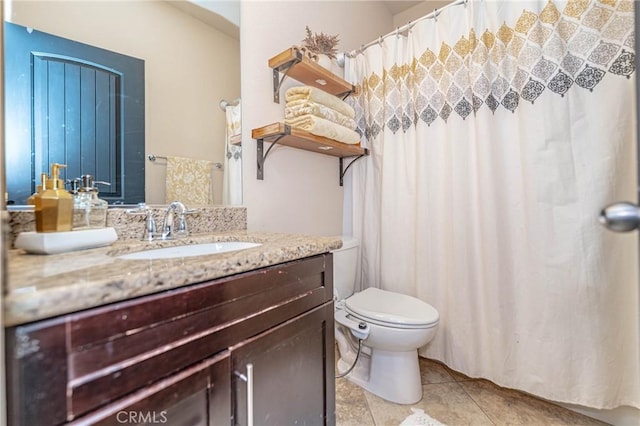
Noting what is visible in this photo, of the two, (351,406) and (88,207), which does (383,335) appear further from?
(88,207)

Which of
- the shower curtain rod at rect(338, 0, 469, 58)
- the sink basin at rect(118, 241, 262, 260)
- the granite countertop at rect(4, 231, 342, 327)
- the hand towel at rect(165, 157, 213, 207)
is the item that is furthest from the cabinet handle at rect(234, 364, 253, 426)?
the shower curtain rod at rect(338, 0, 469, 58)

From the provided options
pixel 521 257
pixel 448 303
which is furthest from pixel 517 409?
pixel 521 257

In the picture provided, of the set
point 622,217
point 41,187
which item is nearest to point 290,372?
point 622,217

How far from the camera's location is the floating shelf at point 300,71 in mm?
1300

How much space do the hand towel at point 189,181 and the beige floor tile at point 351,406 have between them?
1123 millimetres

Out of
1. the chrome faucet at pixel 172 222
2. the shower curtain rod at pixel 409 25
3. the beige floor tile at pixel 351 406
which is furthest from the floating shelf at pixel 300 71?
the beige floor tile at pixel 351 406

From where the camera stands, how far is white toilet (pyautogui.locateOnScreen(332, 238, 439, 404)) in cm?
121

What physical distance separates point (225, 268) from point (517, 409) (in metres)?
1.54

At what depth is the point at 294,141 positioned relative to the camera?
140cm

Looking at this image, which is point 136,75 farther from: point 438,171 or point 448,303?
point 448,303

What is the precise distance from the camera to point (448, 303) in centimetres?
146

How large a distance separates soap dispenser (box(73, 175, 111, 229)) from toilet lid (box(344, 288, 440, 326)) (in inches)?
42.2

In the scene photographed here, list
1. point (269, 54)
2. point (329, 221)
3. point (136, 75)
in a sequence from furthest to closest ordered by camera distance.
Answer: point (329, 221), point (269, 54), point (136, 75)

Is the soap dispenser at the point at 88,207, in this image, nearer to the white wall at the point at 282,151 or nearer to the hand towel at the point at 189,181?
the hand towel at the point at 189,181
